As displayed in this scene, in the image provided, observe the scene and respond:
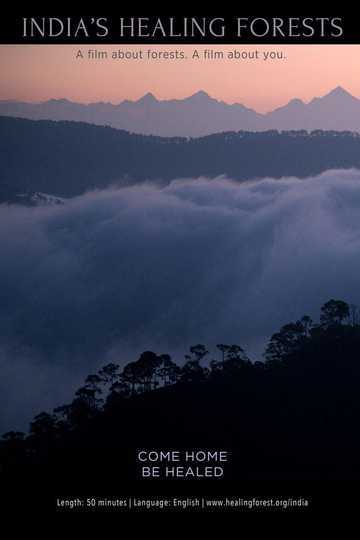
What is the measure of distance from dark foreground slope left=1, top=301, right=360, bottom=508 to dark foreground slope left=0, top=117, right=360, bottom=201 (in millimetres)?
15890

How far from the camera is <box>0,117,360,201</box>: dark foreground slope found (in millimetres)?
32094

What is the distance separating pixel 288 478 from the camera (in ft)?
42.4

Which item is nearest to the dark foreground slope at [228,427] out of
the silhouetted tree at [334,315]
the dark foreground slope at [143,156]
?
the silhouetted tree at [334,315]

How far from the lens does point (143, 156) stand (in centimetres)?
3281

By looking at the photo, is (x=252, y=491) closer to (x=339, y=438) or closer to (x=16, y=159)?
(x=339, y=438)

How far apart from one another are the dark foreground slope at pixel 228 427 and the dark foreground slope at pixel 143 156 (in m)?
15.9

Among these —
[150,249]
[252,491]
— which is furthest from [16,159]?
[252,491]

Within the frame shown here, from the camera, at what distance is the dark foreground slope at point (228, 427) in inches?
475

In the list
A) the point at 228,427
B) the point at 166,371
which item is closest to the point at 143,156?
the point at 166,371

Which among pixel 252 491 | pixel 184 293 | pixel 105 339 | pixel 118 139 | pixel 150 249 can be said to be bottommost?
pixel 252 491

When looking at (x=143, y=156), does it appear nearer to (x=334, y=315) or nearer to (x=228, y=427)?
(x=334, y=315)

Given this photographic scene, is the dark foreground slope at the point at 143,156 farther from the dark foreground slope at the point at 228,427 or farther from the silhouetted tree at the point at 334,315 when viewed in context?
the dark foreground slope at the point at 228,427

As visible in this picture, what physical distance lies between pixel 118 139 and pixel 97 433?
2037 centimetres

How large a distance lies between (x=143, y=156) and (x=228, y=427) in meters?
20.8
